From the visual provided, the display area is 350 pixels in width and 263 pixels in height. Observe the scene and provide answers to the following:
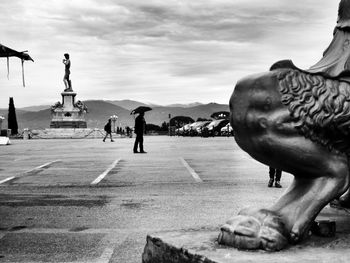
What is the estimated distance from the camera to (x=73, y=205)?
26.3 ft

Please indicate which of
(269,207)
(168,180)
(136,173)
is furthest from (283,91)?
(136,173)

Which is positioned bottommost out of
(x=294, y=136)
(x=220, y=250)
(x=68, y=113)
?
(x=220, y=250)

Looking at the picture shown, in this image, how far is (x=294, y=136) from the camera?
83.2 inches

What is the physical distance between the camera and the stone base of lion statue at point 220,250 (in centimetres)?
197

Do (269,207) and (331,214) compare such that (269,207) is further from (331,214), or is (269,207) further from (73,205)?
(73,205)

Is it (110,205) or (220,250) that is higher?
(220,250)

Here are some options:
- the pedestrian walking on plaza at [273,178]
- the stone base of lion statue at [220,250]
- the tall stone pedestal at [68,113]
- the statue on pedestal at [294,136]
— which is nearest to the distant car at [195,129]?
the tall stone pedestal at [68,113]

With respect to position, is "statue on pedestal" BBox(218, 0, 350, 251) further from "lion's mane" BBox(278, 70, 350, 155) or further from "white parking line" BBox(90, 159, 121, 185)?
"white parking line" BBox(90, 159, 121, 185)

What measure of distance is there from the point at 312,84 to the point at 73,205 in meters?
6.24

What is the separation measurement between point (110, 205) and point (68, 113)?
226 ft

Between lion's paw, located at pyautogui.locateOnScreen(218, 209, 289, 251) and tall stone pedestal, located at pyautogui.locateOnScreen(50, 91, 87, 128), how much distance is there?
7403 centimetres

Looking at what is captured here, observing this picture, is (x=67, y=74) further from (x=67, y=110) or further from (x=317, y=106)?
(x=317, y=106)

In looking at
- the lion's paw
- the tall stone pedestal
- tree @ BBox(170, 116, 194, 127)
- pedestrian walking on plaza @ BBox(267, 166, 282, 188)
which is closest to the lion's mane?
the lion's paw

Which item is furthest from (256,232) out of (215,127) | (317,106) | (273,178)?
(215,127)
